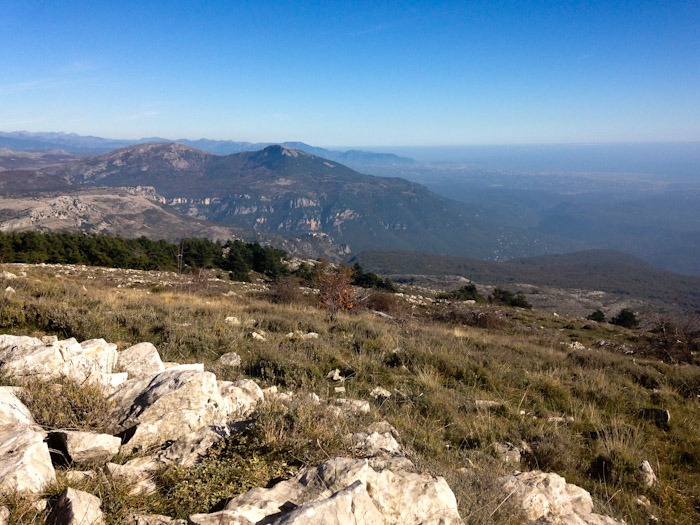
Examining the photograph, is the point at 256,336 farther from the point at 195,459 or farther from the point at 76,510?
the point at 76,510

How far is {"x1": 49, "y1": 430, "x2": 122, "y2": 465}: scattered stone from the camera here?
9.22ft

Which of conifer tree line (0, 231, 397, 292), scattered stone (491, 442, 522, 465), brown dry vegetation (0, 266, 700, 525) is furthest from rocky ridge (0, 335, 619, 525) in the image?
conifer tree line (0, 231, 397, 292)

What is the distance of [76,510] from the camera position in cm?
213

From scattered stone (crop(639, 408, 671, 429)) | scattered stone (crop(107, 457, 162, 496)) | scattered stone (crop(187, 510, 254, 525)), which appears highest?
scattered stone (crop(187, 510, 254, 525))

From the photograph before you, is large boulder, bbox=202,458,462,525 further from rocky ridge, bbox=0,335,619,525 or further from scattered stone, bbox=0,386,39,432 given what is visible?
scattered stone, bbox=0,386,39,432

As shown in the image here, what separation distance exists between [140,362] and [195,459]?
2.36m

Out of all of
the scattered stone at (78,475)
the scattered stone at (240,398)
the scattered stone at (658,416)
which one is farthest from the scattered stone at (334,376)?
the scattered stone at (658,416)

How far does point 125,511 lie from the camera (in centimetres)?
229

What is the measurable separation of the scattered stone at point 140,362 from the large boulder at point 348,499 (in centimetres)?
268

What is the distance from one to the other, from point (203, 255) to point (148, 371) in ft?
154

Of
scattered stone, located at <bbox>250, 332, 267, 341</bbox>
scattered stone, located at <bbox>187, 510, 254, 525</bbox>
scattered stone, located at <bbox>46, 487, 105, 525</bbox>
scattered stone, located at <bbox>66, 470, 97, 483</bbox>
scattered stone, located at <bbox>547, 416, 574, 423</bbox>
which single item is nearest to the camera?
scattered stone, located at <bbox>46, 487, 105, 525</bbox>

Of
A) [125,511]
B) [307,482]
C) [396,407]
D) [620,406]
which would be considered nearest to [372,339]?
[396,407]

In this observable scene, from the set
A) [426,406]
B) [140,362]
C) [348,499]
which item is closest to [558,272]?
[426,406]

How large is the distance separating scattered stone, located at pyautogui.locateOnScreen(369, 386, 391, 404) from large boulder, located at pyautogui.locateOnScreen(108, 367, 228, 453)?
250cm
